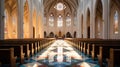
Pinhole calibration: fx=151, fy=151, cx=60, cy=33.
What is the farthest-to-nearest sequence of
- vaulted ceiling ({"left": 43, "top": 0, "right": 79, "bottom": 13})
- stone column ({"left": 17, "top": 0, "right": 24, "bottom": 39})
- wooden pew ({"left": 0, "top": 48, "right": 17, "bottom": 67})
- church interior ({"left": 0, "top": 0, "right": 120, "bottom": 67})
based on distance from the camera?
vaulted ceiling ({"left": 43, "top": 0, "right": 79, "bottom": 13}) → stone column ({"left": 17, "top": 0, "right": 24, "bottom": 39}) → church interior ({"left": 0, "top": 0, "right": 120, "bottom": 67}) → wooden pew ({"left": 0, "top": 48, "right": 17, "bottom": 67})

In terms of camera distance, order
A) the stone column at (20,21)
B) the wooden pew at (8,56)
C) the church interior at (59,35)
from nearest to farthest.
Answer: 1. the wooden pew at (8,56)
2. the church interior at (59,35)
3. the stone column at (20,21)

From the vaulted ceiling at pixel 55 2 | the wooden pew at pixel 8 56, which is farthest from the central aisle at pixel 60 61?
the vaulted ceiling at pixel 55 2

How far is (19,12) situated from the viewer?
15789 mm

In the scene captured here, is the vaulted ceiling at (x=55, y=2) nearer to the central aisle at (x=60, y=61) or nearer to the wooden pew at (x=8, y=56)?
the central aisle at (x=60, y=61)

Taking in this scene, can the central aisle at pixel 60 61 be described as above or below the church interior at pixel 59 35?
below

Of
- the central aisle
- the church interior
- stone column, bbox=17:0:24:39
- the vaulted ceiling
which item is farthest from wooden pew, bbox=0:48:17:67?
the vaulted ceiling

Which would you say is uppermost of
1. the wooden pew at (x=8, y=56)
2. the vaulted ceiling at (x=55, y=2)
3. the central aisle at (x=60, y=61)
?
the vaulted ceiling at (x=55, y=2)

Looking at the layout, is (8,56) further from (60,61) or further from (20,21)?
(20,21)

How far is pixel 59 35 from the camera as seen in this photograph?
49000 mm

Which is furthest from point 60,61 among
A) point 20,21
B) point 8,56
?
point 20,21

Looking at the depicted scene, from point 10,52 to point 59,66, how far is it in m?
1.88

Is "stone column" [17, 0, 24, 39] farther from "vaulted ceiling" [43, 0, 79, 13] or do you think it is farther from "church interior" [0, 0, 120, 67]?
"vaulted ceiling" [43, 0, 79, 13]

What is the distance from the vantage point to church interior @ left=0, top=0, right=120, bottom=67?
5728 millimetres

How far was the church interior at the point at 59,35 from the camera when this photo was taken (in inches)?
226
